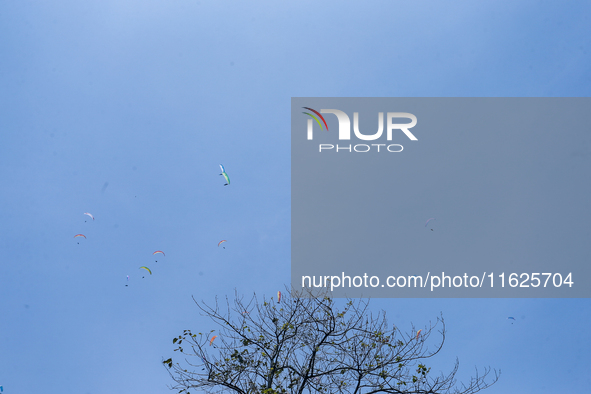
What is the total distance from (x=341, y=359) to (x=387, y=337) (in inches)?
52.3

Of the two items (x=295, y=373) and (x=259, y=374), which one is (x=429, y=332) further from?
(x=259, y=374)

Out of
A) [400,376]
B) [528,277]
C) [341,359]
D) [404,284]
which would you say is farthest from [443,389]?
[528,277]

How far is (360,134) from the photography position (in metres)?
14.5

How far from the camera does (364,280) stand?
13094 millimetres

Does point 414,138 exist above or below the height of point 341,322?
above

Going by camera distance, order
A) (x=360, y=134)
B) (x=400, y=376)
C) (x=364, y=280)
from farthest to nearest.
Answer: (x=360, y=134)
(x=364, y=280)
(x=400, y=376)

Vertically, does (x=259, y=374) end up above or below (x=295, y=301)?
below

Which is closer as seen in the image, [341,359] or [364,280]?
[341,359]

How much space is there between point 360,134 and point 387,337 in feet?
22.7

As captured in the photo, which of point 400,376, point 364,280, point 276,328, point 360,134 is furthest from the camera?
point 360,134

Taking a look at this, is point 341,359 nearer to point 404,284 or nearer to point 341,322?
point 341,322

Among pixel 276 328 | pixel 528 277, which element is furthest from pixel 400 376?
pixel 528 277

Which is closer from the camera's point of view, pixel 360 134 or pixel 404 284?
pixel 404 284

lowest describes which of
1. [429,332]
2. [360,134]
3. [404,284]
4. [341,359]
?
[341,359]
